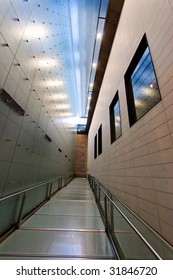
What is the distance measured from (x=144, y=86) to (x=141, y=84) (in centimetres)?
20

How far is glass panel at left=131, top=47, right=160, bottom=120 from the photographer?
92.5 inches

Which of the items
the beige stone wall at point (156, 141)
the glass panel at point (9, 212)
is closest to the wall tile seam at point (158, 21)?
the beige stone wall at point (156, 141)

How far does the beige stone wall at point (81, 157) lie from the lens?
1673cm

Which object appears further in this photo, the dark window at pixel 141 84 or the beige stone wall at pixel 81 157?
the beige stone wall at pixel 81 157

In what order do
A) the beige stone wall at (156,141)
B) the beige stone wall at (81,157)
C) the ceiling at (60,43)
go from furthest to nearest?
the beige stone wall at (81,157), the ceiling at (60,43), the beige stone wall at (156,141)

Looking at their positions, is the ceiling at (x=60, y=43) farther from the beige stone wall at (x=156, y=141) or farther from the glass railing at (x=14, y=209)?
the glass railing at (x=14, y=209)

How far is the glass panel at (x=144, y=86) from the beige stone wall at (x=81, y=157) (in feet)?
47.0

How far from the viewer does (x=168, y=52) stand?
1885 mm

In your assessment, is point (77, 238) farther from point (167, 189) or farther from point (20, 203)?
point (167, 189)

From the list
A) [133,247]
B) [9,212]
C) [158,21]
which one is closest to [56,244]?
[9,212]

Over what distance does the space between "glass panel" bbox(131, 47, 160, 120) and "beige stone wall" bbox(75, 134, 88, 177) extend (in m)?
14.3

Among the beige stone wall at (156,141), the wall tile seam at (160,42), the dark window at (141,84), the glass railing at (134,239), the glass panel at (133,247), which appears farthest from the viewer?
the dark window at (141,84)

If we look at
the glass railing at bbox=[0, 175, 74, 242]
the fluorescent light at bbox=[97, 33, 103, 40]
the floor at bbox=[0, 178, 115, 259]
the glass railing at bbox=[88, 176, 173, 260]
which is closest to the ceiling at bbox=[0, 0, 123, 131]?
the fluorescent light at bbox=[97, 33, 103, 40]

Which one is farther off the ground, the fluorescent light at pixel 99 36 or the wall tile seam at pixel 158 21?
the fluorescent light at pixel 99 36
